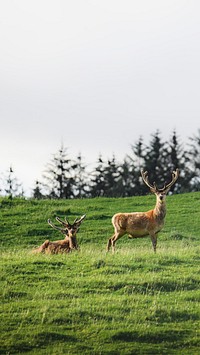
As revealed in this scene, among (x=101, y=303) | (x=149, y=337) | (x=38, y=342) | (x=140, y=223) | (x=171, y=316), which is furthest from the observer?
(x=140, y=223)

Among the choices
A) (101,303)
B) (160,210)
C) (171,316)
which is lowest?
(171,316)

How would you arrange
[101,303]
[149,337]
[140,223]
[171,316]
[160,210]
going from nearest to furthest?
[149,337]
[171,316]
[101,303]
[140,223]
[160,210]

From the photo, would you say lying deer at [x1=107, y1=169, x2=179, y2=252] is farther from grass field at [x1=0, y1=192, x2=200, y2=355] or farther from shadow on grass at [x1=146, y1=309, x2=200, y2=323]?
shadow on grass at [x1=146, y1=309, x2=200, y2=323]

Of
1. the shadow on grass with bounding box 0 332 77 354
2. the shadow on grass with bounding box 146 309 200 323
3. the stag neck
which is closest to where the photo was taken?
the shadow on grass with bounding box 0 332 77 354

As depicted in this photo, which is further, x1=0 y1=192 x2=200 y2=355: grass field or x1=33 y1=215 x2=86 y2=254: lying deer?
x1=33 y1=215 x2=86 y2=254: lying deer

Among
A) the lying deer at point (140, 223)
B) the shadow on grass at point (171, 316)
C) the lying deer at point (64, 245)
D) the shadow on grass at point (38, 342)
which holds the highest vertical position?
the lying deer at point (140, 223)

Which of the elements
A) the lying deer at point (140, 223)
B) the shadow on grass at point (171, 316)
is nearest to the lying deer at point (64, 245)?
the lying deer at point (140, 223)

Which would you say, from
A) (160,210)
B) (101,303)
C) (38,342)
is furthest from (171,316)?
(160,210)

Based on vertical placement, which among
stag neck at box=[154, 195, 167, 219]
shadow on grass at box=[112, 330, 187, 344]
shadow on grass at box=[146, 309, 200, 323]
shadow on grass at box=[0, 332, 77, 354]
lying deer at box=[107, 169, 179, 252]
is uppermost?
Answer: stag neck at box=[154, 195, 167, 219]

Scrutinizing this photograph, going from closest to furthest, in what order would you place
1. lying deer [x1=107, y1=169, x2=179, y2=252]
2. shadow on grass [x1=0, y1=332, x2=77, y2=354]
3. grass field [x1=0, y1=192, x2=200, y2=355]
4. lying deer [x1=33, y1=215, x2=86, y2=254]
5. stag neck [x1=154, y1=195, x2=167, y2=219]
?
1. shadow on grass [x1=0, y1=332, x2=77, y2=354]
2. grass field [x1=0, y1=192, x2=200, y2=355]
3. lying deer [x1=33, y1=215, x2=86, y2=254]
4. lying deer [x1=107, y1=169, x2=179, y2=252]
5. stag neck [x1=154, y1=195, x2=167, y2=219]

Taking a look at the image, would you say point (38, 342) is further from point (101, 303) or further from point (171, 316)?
point (171, 316)

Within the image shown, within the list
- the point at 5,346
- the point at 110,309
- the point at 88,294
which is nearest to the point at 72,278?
the point at 88,294

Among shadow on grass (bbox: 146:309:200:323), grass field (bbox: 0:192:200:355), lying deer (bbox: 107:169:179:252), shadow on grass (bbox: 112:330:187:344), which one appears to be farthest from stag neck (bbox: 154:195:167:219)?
shadow on grass (bbox: 112:330:187:344)

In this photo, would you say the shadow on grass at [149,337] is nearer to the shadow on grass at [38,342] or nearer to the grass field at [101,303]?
the grass field at [101,303]
